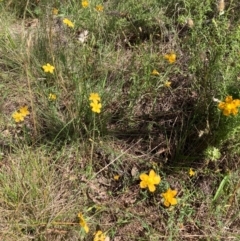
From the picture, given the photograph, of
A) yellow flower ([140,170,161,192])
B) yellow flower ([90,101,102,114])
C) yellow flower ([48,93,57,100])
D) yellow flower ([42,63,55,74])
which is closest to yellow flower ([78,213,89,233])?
yellow flower ([140,170,161,192])

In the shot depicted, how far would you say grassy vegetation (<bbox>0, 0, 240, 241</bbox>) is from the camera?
6.03 ft

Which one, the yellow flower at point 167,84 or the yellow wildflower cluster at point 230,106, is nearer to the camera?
the yellow wildflower cluster at point 230,106

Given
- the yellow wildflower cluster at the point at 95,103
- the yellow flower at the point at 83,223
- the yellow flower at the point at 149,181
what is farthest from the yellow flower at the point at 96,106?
the yellow flower at the point at 83,223

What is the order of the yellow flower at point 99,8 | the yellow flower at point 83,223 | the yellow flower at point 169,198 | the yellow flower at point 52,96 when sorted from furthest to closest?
the yellow flower at point 99,8 < the yellow flower at point 52,96 < the yellow flower at point 169,198 < the yellow flower at point 83,223

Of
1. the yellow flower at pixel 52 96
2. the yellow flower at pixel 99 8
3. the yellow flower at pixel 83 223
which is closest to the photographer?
the yellow flower at pixel 83 223

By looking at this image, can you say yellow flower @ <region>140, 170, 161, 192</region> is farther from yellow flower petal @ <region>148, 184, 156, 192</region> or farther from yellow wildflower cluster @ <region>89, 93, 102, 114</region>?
yellow wildflower cluster @ <region>89, 93, 102, 114</region>

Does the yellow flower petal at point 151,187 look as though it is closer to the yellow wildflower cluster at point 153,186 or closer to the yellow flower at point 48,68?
the yellow wildflower cluster at point 153,186

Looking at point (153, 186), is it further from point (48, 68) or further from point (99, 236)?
point (48, 68)

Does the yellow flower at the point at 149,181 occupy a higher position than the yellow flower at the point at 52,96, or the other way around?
the yellow flower at the point at 52,96

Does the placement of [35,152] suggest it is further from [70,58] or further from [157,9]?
[157,9]

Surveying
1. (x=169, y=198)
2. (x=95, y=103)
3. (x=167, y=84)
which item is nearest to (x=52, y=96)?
(x=95, y=103)

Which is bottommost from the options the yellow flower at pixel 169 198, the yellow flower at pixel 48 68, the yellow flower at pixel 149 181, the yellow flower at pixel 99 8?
the yellow flower at pixel 169 198

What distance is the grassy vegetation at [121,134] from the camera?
1837mm

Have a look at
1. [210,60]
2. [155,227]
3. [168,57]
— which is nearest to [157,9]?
[168,57]
